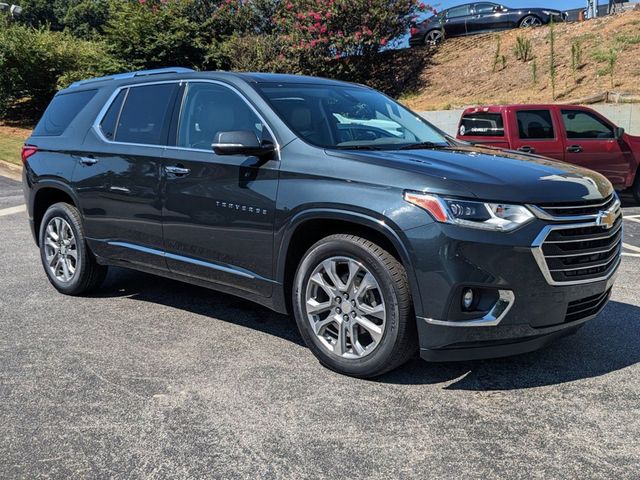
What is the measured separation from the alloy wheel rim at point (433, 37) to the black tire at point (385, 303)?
22252mm

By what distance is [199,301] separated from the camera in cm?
546

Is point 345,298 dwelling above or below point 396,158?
below

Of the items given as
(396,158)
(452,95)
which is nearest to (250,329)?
(396,158)

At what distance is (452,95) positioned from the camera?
20.4 m

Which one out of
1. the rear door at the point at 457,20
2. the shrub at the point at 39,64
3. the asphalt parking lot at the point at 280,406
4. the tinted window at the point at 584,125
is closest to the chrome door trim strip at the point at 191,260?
the asphalt parking lot at the point at 280,406

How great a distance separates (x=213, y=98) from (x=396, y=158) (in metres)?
1.53

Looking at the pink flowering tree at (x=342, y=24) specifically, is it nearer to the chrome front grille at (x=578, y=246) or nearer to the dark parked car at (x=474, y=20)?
the dark parked car at (x=474, y=20)

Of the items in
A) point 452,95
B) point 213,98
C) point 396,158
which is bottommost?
point 452,95

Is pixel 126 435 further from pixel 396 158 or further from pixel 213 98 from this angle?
pixel 213 98

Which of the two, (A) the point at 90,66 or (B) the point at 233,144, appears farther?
(A) the point at 90,66

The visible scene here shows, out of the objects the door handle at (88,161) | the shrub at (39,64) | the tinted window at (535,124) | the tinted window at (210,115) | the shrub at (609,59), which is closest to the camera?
the tinted window at (210,115)

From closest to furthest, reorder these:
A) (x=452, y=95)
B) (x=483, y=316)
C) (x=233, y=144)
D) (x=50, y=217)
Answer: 1. (x=483, y=316)
2. (x=233, y=144)
3. (x=50, y=217)
4. (x=452, y=95)

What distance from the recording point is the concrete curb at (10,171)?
15.1 metres

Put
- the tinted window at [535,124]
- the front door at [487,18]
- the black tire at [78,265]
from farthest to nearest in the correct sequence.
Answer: the front door at [487,18] → the tinted window at [535,124] → the black tire at [78,265]
